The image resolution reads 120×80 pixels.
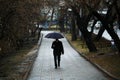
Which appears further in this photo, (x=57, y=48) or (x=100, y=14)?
(x=100, y=14)

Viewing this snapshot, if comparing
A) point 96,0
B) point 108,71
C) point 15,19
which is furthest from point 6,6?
point 108,71

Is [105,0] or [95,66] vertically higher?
[105,0]

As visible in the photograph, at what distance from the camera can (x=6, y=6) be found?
27.7 metres

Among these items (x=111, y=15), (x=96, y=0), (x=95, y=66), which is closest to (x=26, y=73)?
(x=95, y=66)

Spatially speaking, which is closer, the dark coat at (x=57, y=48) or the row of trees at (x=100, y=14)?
the dark coat at (x=57, y=48)

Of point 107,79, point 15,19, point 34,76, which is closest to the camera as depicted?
point 107,79

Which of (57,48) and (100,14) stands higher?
(100,14)

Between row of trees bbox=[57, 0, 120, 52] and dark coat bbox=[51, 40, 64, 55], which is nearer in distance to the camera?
dark coat bbox=[51, 40, 64, 55]

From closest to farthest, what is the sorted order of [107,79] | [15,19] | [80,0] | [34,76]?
1. [107,79]
2. [34,76]
3. [80,0]
4. [15,19]

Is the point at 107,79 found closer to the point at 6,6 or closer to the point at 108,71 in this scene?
the point at 108,71

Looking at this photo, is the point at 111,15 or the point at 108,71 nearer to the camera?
the point at 108,71

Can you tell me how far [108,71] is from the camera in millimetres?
21844

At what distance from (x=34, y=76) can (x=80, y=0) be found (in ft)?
36.6

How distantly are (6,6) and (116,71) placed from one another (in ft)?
33.3
